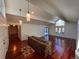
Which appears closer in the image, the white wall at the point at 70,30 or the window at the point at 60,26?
the white wall at the point at 70,30

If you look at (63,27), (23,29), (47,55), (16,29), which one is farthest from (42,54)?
(63,27)

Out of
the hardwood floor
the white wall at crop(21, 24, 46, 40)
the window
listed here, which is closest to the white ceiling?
the hardwood floor

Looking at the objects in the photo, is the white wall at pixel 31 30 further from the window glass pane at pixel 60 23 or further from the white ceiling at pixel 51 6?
the white ceiling at pixel 51 6

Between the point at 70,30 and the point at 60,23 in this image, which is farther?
the point at 60,23

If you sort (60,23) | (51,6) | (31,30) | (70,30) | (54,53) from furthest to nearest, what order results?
(60,23), (70,30), (31,30), (54,53), (51,6)

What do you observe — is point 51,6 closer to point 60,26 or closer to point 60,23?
point 60,26

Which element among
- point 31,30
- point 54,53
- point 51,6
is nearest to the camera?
point 51,6

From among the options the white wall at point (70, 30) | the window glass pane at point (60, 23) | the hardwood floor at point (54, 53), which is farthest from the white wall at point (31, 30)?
the white wall at point (70, 30)

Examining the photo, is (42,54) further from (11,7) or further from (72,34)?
(72,34)

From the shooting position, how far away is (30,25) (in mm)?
10758

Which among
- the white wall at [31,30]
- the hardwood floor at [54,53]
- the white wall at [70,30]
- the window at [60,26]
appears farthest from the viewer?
the window at [60,26]

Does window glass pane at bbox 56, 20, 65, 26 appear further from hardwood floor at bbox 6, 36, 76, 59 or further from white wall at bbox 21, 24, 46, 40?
hardwood floor at bbox 6, 36, 76, 59

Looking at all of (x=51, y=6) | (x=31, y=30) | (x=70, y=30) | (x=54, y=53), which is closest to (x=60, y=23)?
(x=70, y=30)

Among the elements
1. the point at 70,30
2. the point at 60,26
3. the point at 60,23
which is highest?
the point at 60,23
